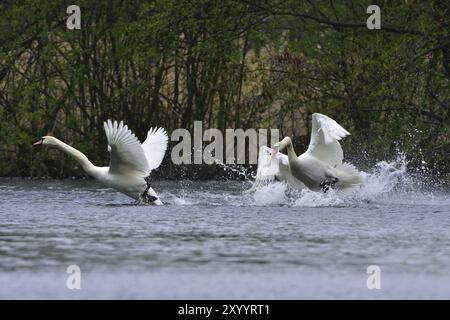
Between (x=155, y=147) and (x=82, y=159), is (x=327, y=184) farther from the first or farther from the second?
(x=82, y=159)

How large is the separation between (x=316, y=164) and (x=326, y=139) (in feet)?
1.94

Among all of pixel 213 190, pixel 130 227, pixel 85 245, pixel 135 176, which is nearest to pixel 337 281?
pixel 85 245

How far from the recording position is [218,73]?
3167cm

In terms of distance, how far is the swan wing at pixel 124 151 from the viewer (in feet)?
64.4

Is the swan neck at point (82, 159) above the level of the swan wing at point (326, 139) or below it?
below

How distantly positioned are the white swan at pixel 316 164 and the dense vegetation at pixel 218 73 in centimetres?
463

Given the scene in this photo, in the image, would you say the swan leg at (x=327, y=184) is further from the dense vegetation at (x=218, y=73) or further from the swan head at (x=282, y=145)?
the dense vegetation at (x=218, y=73)

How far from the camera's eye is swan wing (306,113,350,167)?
2069cm

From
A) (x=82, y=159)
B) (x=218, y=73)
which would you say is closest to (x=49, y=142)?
(x=82, y=159)

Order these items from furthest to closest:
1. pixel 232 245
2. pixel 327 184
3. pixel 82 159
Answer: pixel 327 184 < pixel 82 159 < pixel 232 245

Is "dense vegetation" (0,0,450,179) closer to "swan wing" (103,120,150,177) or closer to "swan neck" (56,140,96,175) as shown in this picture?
"swan neck" (56,140,96,175)

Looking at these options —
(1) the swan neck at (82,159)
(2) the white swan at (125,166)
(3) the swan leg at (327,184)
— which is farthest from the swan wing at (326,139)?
(1) the swan neck at (82,159)

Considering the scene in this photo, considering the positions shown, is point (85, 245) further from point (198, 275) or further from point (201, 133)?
point (201, 133)

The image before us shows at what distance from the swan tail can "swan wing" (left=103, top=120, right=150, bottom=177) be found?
3.00m
